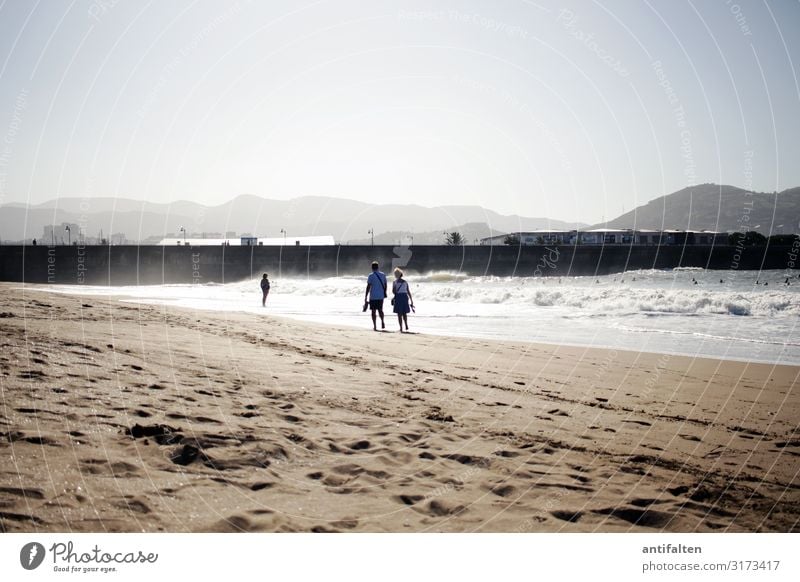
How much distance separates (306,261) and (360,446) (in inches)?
2351

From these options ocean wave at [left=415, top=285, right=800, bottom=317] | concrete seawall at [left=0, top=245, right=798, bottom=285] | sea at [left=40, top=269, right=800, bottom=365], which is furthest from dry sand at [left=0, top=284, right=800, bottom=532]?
concrete seawall at [left=0, top=245, right=798, bottom=285]

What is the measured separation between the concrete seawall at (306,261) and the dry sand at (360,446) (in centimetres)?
5467

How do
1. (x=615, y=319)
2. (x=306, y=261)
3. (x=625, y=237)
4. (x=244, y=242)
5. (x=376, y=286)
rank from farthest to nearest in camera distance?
1. (x=625, y=237)
2. (x=244, y=242)
3. (x=306, y=261)
4. (x=615, y=319)
5. (x=376, y=286)

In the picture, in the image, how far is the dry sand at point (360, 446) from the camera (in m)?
4.12

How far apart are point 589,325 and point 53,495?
18.3m

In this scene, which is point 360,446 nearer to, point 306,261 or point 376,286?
point 376,286

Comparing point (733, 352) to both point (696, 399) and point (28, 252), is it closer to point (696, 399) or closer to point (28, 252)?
point (696, 399)

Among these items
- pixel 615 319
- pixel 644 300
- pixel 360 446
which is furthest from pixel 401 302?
pixel 644 300

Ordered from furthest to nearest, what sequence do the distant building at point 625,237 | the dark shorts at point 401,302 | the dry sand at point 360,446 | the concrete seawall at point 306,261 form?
1. the distant building at point 625,237
2. the concrete seawall at point 306,261
3. the dark shorts at point 401,302
4. the dry sand at point 360,446

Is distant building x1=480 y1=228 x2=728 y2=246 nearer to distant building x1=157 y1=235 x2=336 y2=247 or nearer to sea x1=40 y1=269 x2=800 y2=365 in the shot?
distant building x1=157 y1=235 x2=336 y2=247

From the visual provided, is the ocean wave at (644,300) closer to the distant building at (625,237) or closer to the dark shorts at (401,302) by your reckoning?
the dark shorts at (401,302)

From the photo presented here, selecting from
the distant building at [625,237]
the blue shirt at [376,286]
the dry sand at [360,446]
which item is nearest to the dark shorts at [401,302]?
the blue shirt at [376,286]

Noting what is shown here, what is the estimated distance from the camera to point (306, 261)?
64250mm

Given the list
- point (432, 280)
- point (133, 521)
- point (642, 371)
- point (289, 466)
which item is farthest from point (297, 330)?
point (432, 280)
